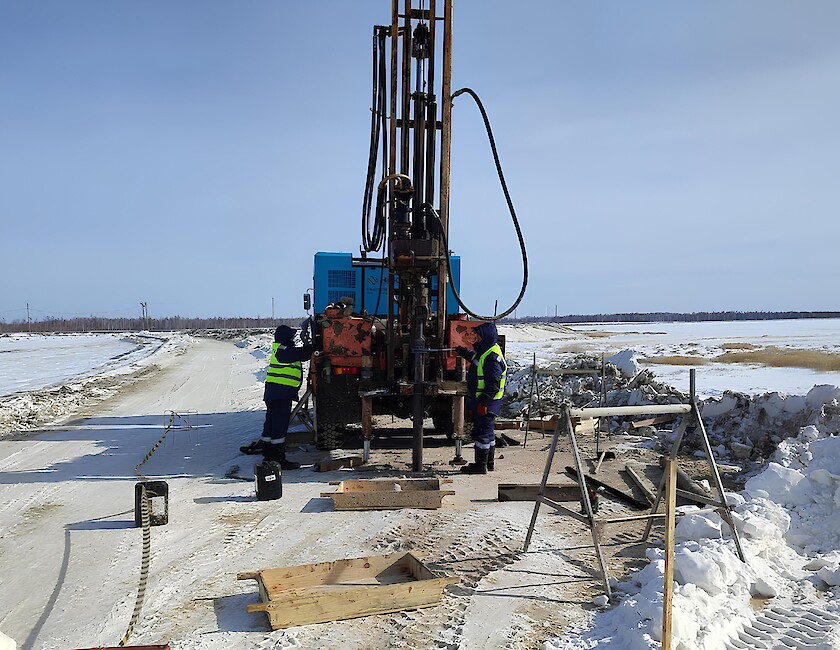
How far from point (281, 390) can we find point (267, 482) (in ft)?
5.78

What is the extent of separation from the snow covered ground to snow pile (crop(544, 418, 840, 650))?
1cm

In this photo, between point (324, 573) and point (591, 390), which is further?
point (591, 390)

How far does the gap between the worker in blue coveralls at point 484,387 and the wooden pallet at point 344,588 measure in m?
3.46

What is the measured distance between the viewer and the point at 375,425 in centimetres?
1287

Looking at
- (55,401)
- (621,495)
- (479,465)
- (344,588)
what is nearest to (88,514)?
(344,588)

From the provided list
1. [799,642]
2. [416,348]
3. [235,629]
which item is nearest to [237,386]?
[416,348]

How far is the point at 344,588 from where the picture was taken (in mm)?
5188

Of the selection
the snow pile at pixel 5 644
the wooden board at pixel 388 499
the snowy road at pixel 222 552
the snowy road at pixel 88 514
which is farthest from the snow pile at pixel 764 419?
the snow pile at pixel 5 644

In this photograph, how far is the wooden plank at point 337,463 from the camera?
9047mm

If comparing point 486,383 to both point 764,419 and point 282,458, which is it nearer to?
point 282,458

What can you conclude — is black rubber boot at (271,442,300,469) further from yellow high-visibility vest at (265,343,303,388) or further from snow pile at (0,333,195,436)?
snow pile at (0,333,195,436)

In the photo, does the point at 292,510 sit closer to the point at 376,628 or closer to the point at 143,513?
the point at 143,513

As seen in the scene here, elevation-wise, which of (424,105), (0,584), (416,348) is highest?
(424,105)

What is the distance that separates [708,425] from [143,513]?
358 inches
